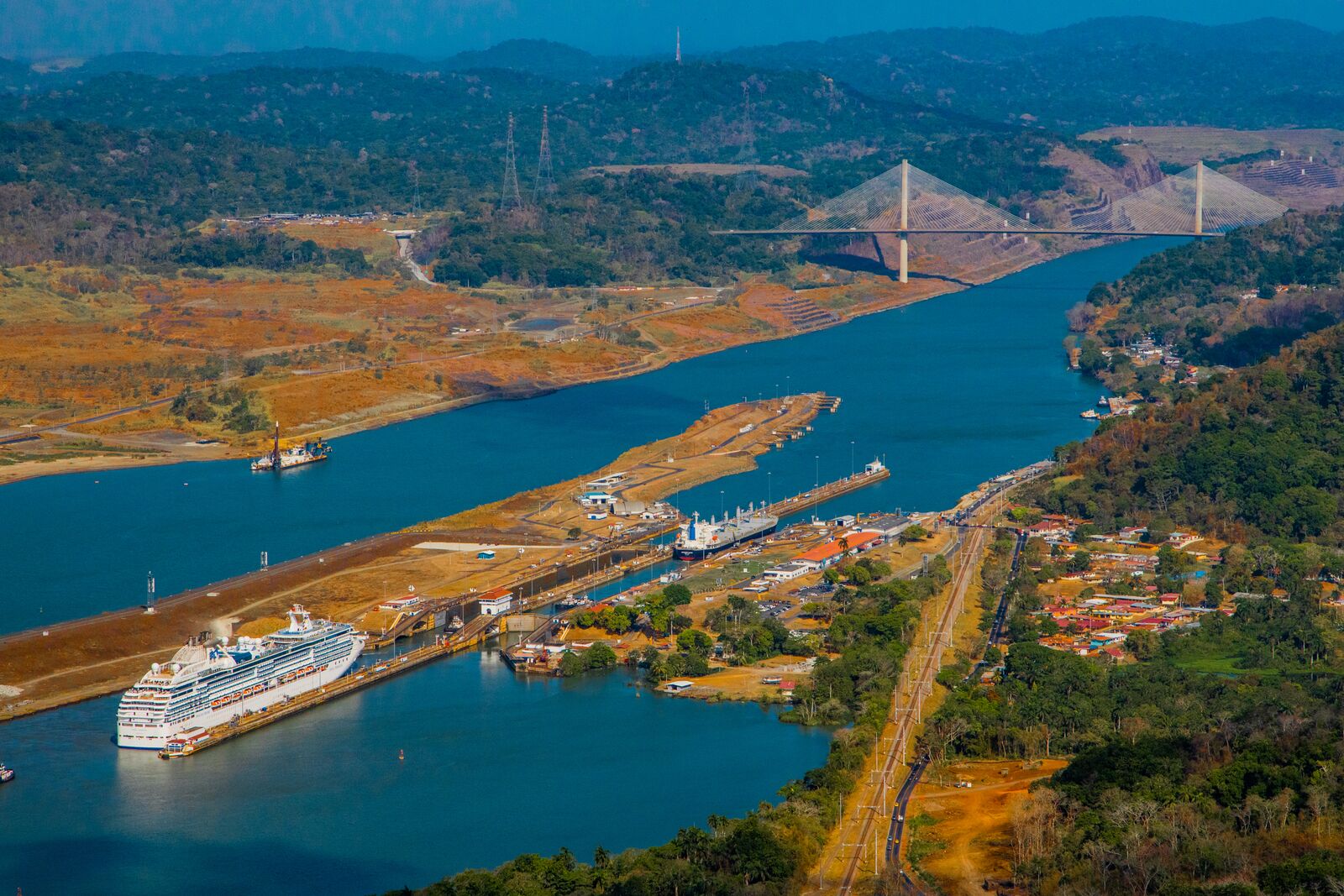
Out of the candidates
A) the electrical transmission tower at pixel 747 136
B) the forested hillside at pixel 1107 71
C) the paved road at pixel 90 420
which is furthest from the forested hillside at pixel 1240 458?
the forested hillside at pixel 1107 71

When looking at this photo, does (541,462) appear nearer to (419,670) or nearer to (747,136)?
(419,670)

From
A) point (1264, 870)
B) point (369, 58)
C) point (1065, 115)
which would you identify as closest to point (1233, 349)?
point (1264, 870)

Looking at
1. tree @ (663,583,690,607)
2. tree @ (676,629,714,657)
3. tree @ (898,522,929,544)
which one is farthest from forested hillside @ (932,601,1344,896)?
tree @ (898,522,929,544)

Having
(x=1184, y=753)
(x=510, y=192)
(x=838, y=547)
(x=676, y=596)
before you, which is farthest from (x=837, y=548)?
(x=510, y=192)

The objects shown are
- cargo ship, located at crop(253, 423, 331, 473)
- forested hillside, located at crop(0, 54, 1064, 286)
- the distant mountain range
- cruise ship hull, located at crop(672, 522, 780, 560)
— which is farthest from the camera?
the distant mountain range

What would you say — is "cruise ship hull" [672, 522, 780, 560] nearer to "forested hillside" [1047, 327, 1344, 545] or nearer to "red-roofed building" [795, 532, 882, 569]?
"red-roofed building" [795, 532, 882, 569]
